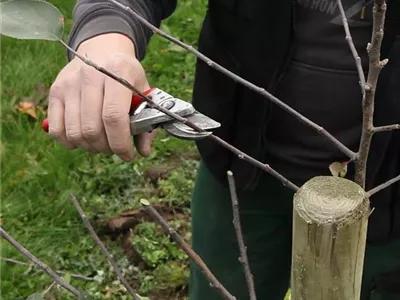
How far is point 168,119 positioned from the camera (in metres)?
0.87

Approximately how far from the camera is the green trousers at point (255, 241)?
1385mm

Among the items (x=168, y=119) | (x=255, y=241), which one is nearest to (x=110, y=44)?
(x=168, y=119)

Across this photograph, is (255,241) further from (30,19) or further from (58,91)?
(30,19)

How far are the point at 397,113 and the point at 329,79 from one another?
119 millimetres

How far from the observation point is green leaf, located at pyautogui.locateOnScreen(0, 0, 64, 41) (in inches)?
27.0

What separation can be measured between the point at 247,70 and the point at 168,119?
42cm

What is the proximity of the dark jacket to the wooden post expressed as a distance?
0.47m

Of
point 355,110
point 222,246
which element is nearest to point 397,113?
point 355,110

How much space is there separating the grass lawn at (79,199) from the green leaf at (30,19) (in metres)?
1.49

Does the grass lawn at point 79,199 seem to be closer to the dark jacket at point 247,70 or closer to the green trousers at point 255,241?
the green trousers at point 255,241

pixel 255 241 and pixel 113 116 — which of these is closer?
pixel 113 116

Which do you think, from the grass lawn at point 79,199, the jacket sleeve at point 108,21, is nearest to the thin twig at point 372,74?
the jacket sleeve at point 108,21

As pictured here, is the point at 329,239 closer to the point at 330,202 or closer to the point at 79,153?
the point at 330,202

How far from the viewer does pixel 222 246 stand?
1.49 m
